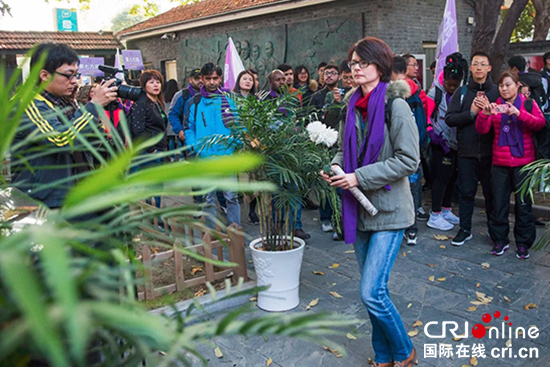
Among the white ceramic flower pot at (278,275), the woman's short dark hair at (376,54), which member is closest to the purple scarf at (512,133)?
the white ceramic flower pot at (278,275)

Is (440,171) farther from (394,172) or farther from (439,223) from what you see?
(394,172)

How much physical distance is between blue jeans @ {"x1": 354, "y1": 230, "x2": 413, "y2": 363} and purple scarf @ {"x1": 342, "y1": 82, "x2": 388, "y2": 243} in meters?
0.17

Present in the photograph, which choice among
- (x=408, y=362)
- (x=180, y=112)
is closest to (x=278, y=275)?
(x=408, y=362)

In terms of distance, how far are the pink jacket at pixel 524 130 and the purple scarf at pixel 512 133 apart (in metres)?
0.04

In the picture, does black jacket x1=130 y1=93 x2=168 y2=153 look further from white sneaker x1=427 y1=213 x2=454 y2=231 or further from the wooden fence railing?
white sneaker x1=427 y1=213 x2=454 y2=231

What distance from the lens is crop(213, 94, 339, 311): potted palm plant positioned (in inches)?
151

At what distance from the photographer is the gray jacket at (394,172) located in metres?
2.82

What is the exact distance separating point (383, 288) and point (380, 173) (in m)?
0.67

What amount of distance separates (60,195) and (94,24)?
4331 inches

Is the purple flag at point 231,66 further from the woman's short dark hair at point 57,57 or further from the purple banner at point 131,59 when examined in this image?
the woman's short dark hair at point 57,57

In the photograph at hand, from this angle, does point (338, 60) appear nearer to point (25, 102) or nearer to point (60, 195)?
point (60, 195)

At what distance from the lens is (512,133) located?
501 cm

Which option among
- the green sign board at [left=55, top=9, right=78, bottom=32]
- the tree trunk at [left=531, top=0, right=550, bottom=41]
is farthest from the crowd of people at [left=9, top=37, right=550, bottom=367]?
the green sign board at [left=55, top=9, right=78, bottom=32]

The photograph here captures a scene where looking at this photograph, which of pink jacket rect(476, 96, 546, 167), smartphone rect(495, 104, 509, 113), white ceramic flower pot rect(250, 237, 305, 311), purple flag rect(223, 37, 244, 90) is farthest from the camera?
purple flag rect(223, 37, 244, 90)
